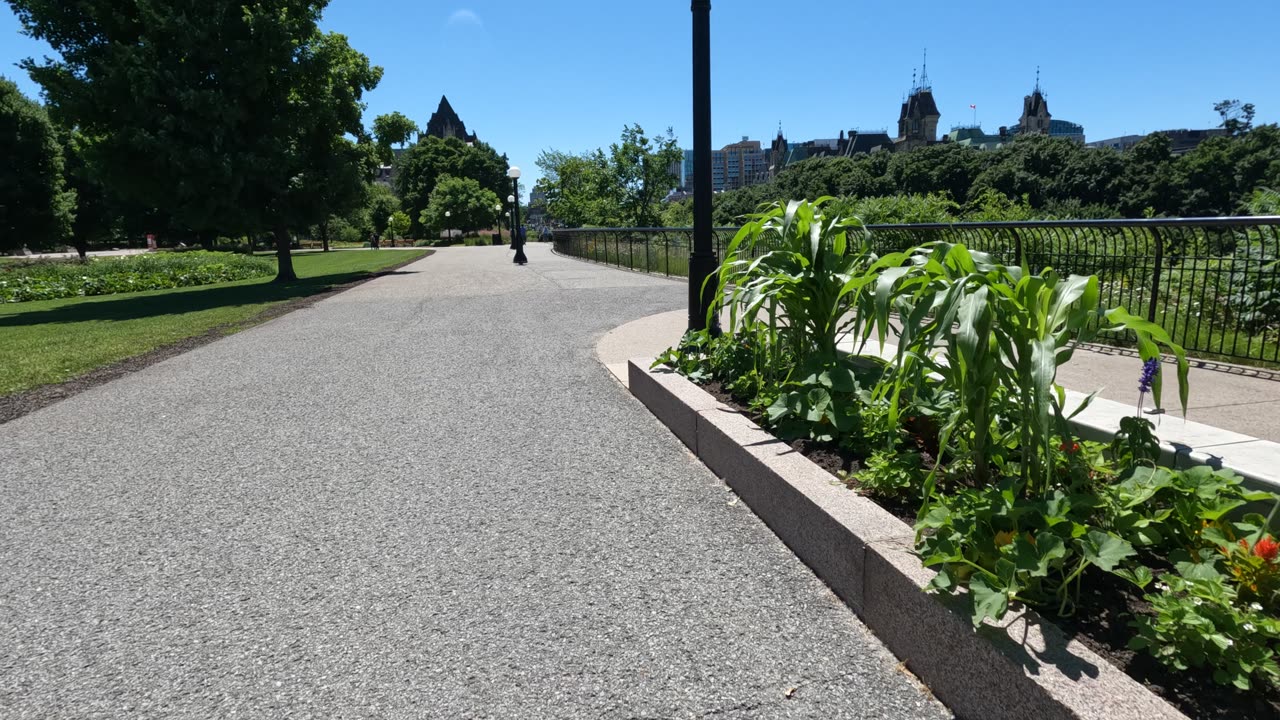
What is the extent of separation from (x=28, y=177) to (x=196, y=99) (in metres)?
22.1

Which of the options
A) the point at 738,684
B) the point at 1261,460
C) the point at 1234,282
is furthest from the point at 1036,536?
the point at 1234,282

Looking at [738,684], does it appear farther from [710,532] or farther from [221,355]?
[221,355]

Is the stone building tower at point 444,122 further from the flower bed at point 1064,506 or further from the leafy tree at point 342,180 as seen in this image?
the flower bed at point 1064,506

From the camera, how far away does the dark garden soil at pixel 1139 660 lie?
178cm

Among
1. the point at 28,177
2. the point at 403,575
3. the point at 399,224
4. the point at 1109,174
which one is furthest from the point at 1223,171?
the point at 28,177

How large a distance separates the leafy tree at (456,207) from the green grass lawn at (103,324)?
5518cm

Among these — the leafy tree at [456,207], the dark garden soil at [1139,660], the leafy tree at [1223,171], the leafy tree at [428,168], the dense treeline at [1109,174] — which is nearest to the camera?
the dark garden soil at [1139,660]

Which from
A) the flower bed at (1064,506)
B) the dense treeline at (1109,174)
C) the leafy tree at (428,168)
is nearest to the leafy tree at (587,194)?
the dense treeline at (1109,174)

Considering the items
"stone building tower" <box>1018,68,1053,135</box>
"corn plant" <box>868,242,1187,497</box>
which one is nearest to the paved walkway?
"corn plant" <box>868,242,1187,497</box>

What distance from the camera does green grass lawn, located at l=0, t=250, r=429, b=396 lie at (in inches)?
365

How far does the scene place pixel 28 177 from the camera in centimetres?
3372

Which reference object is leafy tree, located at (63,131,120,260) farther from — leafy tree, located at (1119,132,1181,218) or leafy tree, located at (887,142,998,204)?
leafy tree, located at (1119,132,1181,218)

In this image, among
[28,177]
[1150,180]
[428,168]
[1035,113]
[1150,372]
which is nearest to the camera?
Result: [1150,372]

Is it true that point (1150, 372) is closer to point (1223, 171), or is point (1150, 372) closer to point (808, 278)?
point (808, 278)
